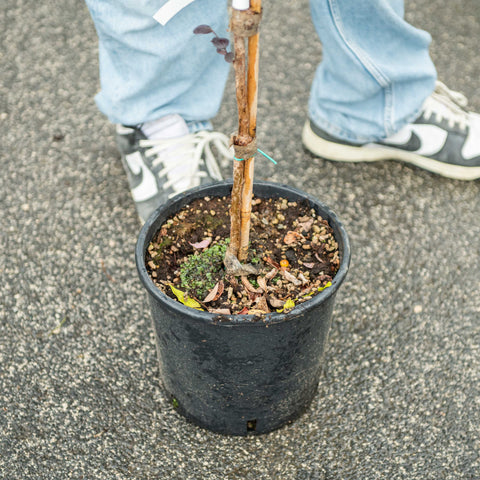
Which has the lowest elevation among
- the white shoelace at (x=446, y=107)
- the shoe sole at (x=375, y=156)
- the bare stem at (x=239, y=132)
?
the shoe sole at (x=375, y=156)

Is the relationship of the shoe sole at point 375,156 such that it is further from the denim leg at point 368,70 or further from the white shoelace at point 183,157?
the white shoelace at point 183,157

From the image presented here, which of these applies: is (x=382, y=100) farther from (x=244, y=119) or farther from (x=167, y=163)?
(x=244, y=119)

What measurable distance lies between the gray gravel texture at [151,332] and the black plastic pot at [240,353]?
0.09 m

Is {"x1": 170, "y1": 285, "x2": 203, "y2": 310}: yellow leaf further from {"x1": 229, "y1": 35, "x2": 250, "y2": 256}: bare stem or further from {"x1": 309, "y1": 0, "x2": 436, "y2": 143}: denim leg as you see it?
{"x1": 309, "y1": 0, "x2": 436, "y2": 143}: denim leg

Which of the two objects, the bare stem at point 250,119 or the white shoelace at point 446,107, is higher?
the bare stem at point 250,119

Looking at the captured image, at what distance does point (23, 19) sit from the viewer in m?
2.73

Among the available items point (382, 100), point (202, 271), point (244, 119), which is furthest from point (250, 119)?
point (382, 100)

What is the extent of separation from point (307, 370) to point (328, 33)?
1034mm

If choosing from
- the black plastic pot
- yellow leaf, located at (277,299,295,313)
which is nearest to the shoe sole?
the black plastic pot

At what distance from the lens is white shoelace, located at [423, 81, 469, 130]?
202 centimetres

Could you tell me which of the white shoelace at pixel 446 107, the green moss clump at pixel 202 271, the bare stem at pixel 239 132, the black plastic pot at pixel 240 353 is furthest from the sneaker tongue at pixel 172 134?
the white shoelace at pixel 446 107

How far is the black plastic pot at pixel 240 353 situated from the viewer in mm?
1127

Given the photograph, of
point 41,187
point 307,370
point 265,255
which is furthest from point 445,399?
point 41,187

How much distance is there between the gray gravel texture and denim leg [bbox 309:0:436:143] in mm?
195
